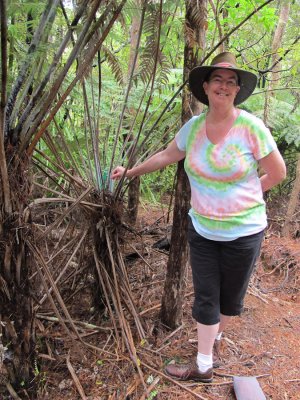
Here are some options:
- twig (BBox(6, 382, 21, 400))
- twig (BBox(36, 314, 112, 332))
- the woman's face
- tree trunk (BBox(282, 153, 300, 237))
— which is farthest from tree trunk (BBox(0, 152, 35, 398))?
tree trunk (BBox(282, 153, 300, 237))

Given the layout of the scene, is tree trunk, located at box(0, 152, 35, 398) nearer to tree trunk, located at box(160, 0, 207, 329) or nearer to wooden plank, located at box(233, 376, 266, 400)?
tree trunk, located at box(160, 0, 207, 329)

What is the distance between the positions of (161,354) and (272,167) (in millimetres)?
1238

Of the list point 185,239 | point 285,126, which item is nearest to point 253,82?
point 185,239

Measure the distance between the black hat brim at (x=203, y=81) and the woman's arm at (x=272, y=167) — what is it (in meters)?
0.37

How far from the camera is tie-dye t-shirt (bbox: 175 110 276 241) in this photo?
1654mm

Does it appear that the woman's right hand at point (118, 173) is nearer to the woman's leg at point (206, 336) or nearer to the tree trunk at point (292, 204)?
the woman's leg at point (206, 336)

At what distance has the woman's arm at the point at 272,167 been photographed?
168 cm

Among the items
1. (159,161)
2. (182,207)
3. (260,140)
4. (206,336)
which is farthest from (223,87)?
(206,336)

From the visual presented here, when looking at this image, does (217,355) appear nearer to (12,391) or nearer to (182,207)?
(182,207)

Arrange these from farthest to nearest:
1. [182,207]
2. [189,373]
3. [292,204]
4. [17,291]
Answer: [292,204] < [182,207] < [189,373] < [17,291]

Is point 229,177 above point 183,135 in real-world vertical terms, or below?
below

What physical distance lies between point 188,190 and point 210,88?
617 millimetres

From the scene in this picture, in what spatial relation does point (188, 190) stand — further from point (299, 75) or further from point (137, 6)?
point (299, 75)

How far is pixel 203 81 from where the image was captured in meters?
1.80
